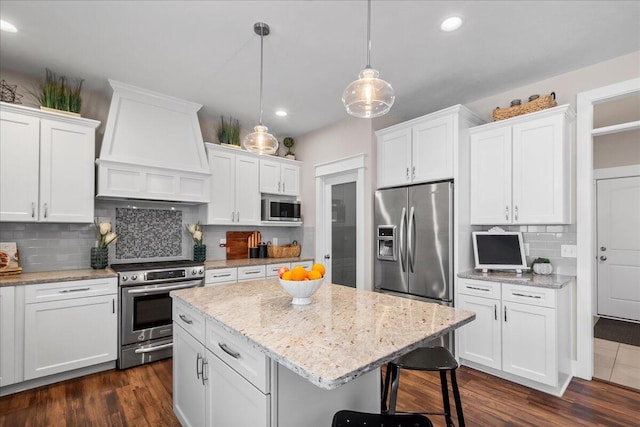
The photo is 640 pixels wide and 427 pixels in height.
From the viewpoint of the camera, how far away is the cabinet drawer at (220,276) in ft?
11.8

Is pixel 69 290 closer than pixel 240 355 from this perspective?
No

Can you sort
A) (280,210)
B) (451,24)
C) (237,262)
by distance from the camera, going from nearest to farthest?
(451,24)
(237,262)
(280,210)

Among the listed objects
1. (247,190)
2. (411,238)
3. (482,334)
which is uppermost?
(247,190)

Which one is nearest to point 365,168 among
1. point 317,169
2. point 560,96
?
point 317,169

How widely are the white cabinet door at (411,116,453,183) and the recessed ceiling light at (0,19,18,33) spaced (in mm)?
3525

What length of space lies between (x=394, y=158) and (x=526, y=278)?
179 centimetres

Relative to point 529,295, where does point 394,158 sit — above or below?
above

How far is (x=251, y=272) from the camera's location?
3969 mm

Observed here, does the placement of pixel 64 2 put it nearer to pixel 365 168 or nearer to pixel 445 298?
pixel 365 168

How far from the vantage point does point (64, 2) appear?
2078mm

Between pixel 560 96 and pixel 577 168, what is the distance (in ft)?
2.42

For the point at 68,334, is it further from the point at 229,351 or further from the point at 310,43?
the point at 310,43

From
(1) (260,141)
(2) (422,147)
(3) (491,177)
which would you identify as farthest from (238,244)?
(3) (491,177)

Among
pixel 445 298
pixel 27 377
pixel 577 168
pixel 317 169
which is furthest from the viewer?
pixel 317 169
